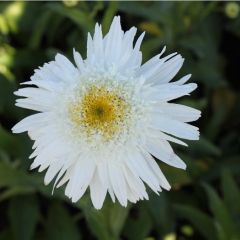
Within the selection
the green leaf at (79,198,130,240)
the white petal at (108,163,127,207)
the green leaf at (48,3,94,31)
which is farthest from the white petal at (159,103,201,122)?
the green leaf at (48,3,94,31)

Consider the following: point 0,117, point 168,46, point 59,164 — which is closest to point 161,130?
point 59,164

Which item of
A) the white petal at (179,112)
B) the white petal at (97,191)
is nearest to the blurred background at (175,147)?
the white petal at (97,191)

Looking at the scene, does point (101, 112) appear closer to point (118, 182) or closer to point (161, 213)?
point (118, 182)

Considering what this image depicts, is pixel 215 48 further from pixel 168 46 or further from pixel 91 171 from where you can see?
pixel 91 171

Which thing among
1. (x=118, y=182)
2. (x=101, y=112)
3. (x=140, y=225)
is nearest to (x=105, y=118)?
(x=101, y=112)

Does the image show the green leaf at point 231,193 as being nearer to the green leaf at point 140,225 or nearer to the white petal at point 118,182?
the green leaf at point 140,225

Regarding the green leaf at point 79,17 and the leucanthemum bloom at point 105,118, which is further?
the green leaf at point 79,17
